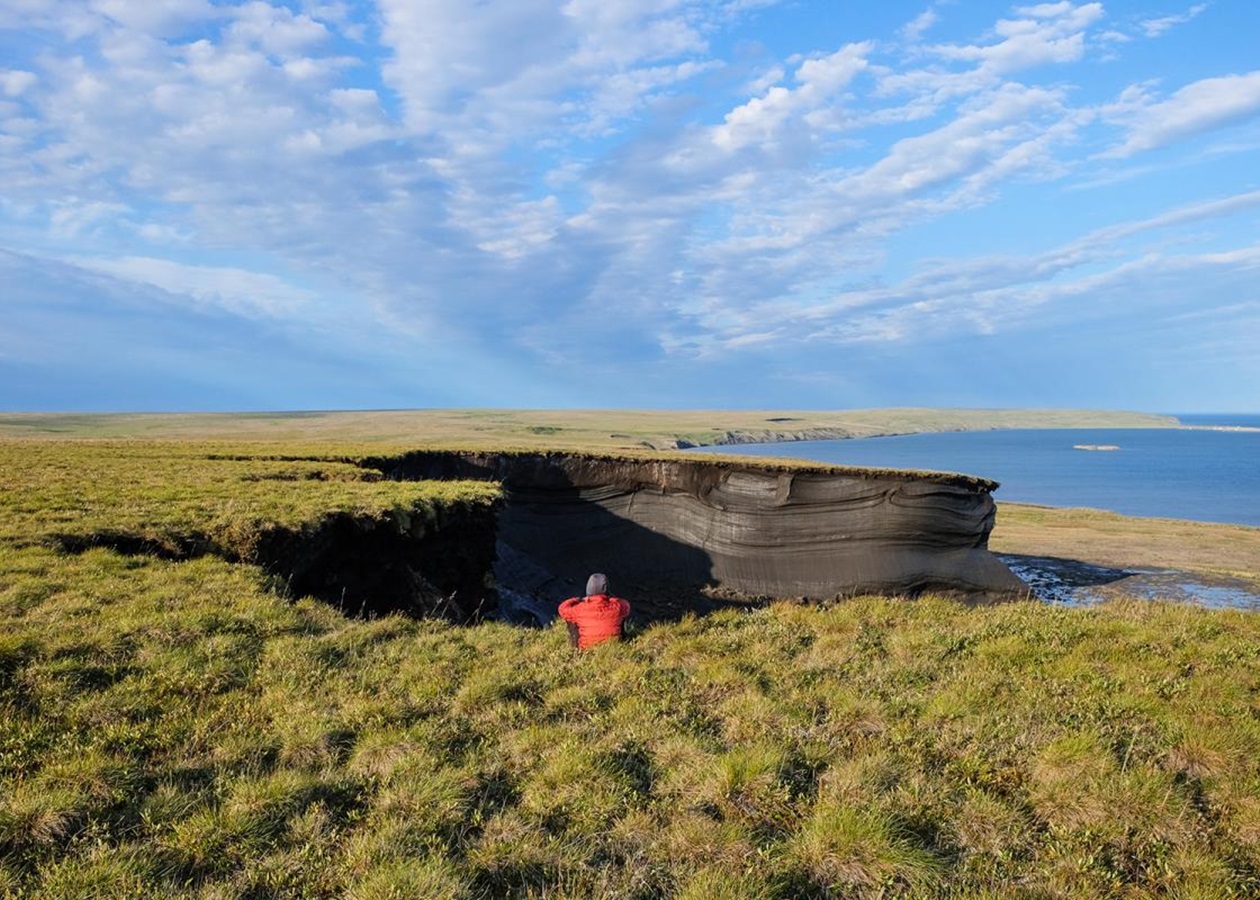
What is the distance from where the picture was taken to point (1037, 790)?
21.8 ft

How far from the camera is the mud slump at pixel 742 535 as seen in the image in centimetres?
2859

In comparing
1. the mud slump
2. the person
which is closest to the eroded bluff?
the mud slump

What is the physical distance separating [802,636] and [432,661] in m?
6.13

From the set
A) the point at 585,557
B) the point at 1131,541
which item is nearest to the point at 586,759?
the point at 585,557

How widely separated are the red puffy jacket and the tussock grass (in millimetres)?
522

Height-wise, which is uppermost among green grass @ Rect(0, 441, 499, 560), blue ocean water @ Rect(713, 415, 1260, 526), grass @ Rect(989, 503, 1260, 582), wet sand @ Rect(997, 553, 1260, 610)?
green grass @ Rect(0, 441, 499, 560)

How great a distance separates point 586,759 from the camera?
6754 millimetres

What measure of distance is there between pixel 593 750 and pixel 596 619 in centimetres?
396

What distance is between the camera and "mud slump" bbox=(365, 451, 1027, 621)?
1126 inches

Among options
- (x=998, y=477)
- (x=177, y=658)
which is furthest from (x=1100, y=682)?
(x=998, y=477)

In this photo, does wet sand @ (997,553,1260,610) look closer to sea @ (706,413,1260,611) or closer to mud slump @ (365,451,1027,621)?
sea @ (706,413,1260,611)

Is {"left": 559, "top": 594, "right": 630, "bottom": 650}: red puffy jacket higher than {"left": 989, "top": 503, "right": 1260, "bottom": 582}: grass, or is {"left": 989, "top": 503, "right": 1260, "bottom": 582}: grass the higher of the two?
{"left": 559, "top": 594, "right": 630, "bottom": 650}: red puffy jacket

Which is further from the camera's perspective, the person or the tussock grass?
the person

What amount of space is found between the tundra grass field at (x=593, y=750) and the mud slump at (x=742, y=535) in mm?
16034
